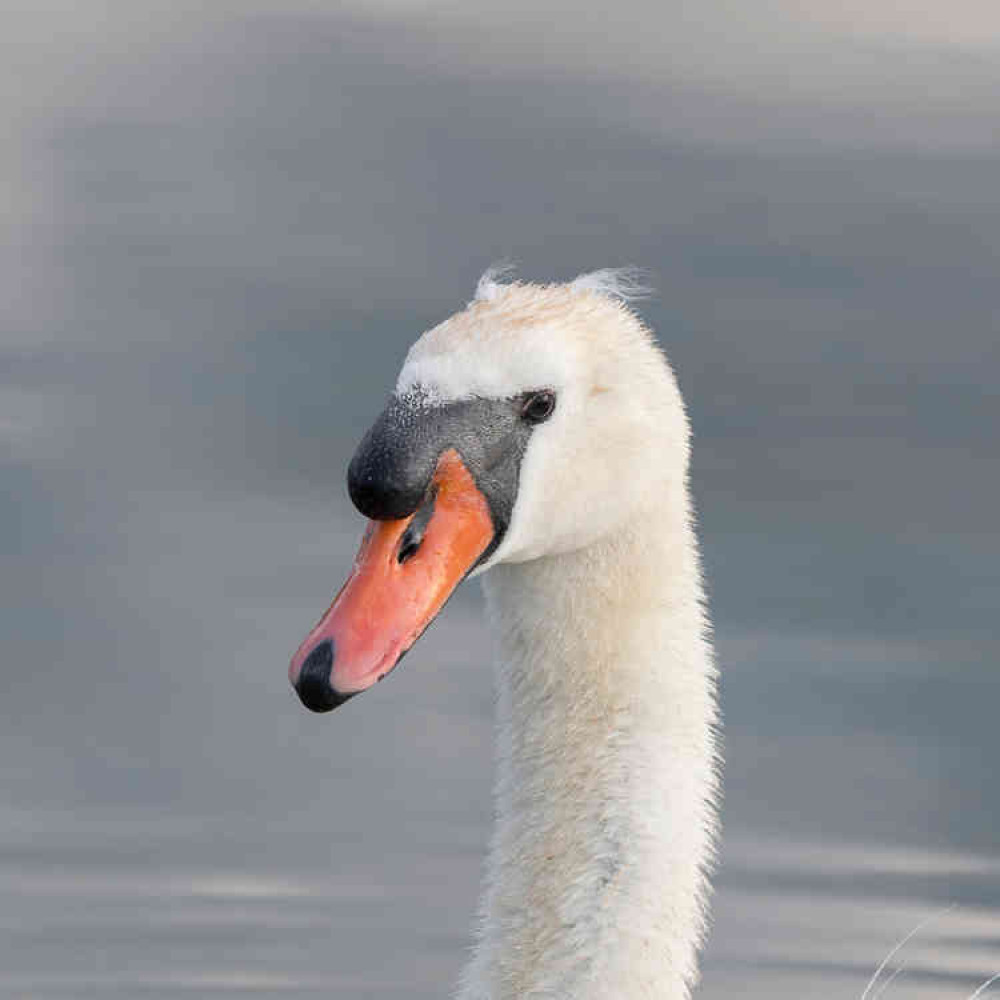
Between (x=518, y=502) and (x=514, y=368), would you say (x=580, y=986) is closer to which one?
(x=518, y=502)

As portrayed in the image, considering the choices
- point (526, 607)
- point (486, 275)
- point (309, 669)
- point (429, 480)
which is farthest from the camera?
point (486, 275)

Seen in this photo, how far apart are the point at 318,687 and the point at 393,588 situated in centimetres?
44

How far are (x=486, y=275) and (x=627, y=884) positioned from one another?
2.22 m

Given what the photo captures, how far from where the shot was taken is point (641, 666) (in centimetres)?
687

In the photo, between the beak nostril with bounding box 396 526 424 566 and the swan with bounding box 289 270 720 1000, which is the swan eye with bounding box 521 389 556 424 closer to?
the swan with bounding box 289 270 720 1000

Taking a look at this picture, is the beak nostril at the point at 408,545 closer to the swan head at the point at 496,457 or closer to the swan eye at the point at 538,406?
the swan head at the point at 496,457

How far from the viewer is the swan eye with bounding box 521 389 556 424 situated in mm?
6805

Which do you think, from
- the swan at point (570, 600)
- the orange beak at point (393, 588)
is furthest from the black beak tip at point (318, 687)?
the swan at point (570, 600)

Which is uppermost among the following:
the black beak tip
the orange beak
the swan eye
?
the swan eye

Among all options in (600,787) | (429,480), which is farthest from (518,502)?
(600,787)

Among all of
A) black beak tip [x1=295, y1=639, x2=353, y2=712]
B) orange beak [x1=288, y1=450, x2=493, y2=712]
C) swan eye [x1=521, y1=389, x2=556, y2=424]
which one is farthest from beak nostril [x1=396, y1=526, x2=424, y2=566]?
swan eye [x1=521, y1=389, x2=556, y2=424]

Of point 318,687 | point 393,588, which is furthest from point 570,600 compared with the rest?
point 318,687

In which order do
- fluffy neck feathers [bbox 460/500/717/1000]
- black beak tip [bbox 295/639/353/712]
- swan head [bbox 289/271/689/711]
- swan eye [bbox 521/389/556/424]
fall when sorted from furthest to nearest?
swan eye [bbox 521/389/556/424] < fluffy neck feathers [bbox 460/500/717/1000] < swan head [bbox 289/271/689/711] < black beak tip [bbox 295/639/353/712]

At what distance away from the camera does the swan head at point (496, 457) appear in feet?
20.6
